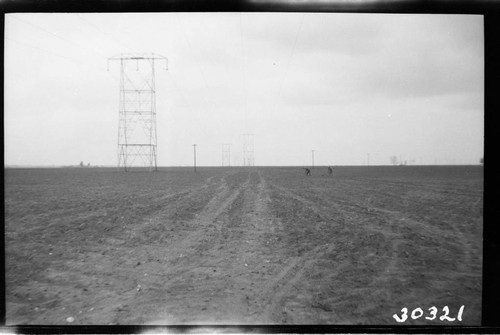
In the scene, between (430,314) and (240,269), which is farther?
(240,269)

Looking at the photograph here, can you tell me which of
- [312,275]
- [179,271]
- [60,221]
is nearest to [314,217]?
[312,275]

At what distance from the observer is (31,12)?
3018 mm

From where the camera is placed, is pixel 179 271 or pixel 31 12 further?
pixel 179 271

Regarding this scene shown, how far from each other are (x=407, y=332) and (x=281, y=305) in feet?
4.98

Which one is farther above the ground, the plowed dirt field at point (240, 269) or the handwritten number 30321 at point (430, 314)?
the plowed dirt field at point (240, 269)

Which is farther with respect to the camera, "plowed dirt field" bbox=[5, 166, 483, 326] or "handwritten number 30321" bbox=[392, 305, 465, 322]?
"plowed dirt field" bbox=[5, 166, 483, 326]

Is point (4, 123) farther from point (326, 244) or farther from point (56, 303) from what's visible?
point (326, 244)

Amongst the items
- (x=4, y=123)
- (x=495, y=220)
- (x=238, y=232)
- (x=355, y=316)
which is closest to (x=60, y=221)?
(x=238, y=232)

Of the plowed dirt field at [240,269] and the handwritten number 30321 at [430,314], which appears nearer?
the handwritten number 30321 at [430,314]

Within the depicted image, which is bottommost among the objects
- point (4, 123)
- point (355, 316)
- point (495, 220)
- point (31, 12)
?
point (355, 316)

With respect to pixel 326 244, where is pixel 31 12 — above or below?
above

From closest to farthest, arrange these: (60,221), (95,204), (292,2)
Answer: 1. (292,2)
2. (60,221)
3. (95,204)

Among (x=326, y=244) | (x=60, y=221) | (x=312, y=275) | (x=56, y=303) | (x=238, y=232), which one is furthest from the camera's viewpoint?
(x=60, y=221)

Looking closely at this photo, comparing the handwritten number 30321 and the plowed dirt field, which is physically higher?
the plowed dirt field
